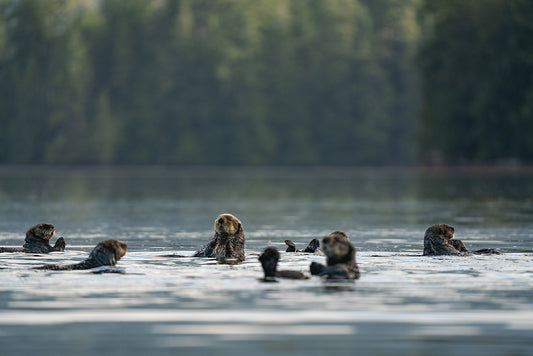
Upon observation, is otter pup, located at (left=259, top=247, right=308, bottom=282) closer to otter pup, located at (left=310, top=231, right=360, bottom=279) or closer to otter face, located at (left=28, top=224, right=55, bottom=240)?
otter pup, located at (left=310, top=231, right=360, bottom=279)

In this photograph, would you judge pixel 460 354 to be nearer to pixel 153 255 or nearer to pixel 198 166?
pixel 153 255

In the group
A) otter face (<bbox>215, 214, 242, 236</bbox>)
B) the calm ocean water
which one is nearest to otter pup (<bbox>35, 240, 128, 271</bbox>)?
the calm ocean water

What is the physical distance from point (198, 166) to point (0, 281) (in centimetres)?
9926

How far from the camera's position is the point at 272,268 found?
1297cm

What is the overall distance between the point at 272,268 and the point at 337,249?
0.80 metres

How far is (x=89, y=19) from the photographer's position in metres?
119

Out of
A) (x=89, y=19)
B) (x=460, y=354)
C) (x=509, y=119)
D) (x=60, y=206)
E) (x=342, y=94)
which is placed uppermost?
(x=89, y=19)

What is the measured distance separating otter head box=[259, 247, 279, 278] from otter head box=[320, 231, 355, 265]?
647 mm

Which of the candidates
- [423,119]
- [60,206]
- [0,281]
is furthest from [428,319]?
[423,119]

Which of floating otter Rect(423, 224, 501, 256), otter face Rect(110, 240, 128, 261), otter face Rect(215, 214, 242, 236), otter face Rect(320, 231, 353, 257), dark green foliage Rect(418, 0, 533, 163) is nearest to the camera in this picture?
otter face Rect(320, 231, 353, 257)

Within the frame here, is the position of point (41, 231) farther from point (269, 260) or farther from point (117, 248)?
point (269, 260)

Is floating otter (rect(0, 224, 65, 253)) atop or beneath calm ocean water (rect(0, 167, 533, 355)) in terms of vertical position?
atop

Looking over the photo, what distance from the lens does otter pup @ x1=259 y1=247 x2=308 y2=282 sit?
1270 centimetres

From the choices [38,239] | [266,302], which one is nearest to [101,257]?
[38,239]
